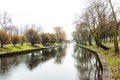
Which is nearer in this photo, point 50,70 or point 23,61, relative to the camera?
point 50,70

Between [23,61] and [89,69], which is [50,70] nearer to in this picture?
[89,69]

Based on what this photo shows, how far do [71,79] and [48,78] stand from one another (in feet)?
4.81

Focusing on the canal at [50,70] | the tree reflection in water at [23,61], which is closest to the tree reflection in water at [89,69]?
the canal at [50,70]

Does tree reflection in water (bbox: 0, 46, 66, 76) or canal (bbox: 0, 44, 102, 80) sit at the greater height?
tree reflection in water (bbox: 0, 46, 66, 76)

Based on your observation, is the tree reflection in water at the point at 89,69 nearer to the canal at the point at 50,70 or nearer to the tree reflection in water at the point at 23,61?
the canal at the point at 50,70

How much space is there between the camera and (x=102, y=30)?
33.8m

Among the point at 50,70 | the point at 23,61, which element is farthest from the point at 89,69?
the point at 23,61

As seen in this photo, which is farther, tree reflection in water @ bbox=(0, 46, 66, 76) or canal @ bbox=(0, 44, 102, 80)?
tree reflection in water @ bbox=(0, 46, 66, 76)

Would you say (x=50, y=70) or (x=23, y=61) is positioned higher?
(x=23, y=61)

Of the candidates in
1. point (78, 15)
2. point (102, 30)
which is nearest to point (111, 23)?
point (102, 30)

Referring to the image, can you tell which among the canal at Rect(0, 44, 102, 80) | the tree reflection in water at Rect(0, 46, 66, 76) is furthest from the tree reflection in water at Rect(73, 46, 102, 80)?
the tree reflection in water at Rect(0, 46, 66, 76)

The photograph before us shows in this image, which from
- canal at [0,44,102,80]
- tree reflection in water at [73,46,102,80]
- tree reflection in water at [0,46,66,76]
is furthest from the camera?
tree reflection in water at [0,46,66,76]

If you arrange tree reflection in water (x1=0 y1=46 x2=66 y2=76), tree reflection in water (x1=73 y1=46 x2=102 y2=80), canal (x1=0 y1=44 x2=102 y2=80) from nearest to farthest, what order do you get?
tree reflection in water (x1=73 y1=46 x2=102 y2=80)
canal (x1=0 y1=44 x2=102 y2=80)
tree reflection in water (x1=0 y1=46 x2=66 y2=76)

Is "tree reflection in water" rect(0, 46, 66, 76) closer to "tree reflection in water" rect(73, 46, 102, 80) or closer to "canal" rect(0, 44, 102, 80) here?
"canal" rect(0, 44, 102, 80)
